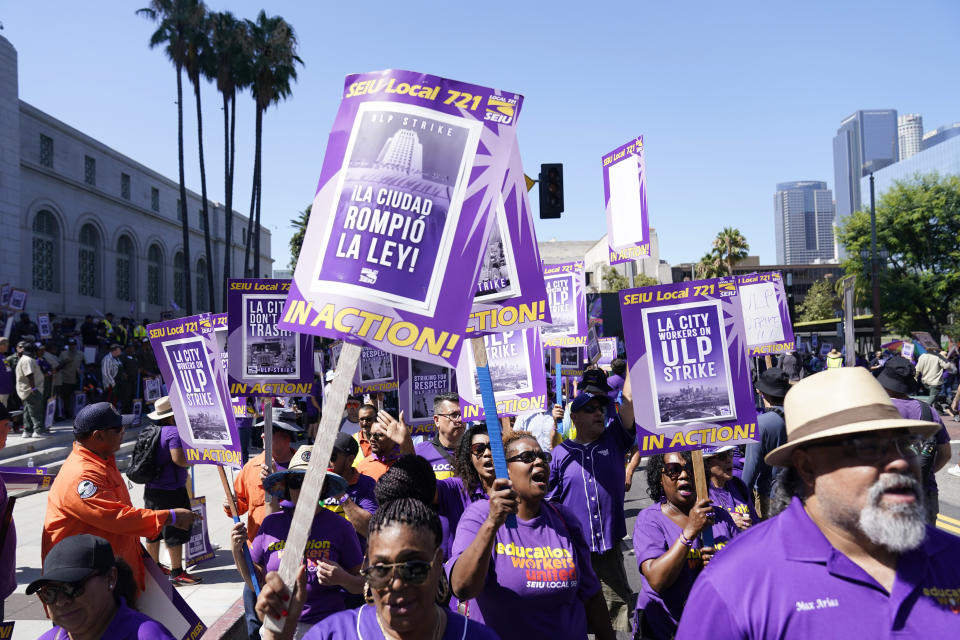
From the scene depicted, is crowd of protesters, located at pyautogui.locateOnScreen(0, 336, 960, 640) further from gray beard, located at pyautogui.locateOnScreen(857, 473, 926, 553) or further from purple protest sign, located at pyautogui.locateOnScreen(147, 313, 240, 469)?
purple protest sign, located at pyautogui.locateOnScreen(147, 313, 240, 469)

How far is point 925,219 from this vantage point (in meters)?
43.0

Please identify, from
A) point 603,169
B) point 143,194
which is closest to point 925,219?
point 603,169

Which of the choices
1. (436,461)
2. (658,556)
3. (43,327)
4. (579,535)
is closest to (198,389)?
(436,461)

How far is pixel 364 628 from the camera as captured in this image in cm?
230

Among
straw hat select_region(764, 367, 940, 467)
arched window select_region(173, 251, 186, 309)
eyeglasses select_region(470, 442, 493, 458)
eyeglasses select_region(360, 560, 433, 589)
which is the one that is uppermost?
arched window select_region(173, 251, 186, 309)

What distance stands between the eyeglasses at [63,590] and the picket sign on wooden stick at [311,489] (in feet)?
3.20

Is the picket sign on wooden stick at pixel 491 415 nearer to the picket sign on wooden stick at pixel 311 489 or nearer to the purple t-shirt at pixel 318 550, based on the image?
the picket sign on wooden stick at pixel 311 489

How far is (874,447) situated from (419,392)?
6.13 m

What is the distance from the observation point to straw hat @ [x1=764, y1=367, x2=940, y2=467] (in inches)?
78.4

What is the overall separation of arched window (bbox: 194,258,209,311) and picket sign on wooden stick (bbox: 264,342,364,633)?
4758 cm

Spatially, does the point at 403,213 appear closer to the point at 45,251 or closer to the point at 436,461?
the point at 436,461

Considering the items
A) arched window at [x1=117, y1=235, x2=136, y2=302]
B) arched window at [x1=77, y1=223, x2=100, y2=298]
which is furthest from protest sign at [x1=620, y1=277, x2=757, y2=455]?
arched window at [x1=117, y1=235, x2=136, y2=302]

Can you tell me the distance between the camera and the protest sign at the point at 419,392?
25.0 ft

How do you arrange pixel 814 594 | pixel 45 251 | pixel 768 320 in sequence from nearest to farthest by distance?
pixel 814 594 < pixel 768 320 < pixel 45 251
